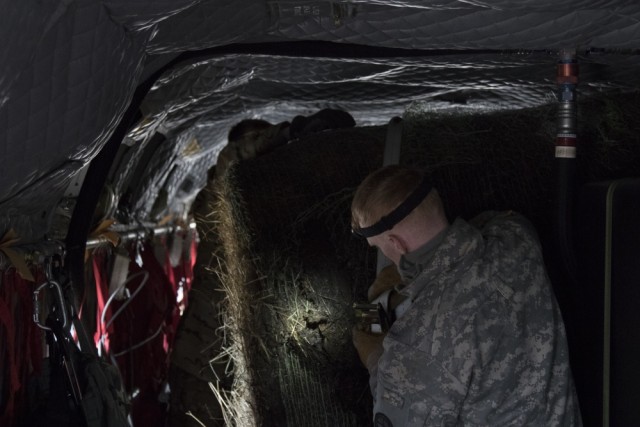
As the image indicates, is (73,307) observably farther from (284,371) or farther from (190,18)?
(190,18)

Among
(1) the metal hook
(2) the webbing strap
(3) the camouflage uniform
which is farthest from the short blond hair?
(1) the metal hook

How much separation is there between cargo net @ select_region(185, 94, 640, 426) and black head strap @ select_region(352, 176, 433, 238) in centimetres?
32

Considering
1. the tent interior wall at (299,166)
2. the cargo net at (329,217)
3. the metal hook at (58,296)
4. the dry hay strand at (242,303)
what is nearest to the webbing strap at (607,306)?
the tent interior wall at (299,166)

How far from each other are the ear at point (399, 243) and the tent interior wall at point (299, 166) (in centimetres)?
34

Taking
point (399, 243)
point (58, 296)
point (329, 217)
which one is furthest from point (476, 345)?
point (58, 296)

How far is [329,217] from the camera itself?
2.27 metres

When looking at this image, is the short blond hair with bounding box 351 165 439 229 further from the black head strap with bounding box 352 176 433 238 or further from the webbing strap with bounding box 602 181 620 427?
the webbing strap with bounding box 602 181 620 427

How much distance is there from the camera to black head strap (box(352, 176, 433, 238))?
188 centimetres

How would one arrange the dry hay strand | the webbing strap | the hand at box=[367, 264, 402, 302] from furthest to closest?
1. the dry hay strand
2. the hand at box=[367, 264, 402, 302]
3. the webbing strap

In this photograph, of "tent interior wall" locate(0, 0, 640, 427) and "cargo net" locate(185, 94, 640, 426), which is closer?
"tent interior wall" locate(0, 0, 640, 427)

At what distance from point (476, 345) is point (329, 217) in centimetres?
63

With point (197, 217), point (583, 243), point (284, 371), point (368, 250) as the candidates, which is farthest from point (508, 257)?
point (197, 217)

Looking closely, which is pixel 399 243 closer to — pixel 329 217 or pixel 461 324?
pixel 461 324

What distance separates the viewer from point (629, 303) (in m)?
1.81
